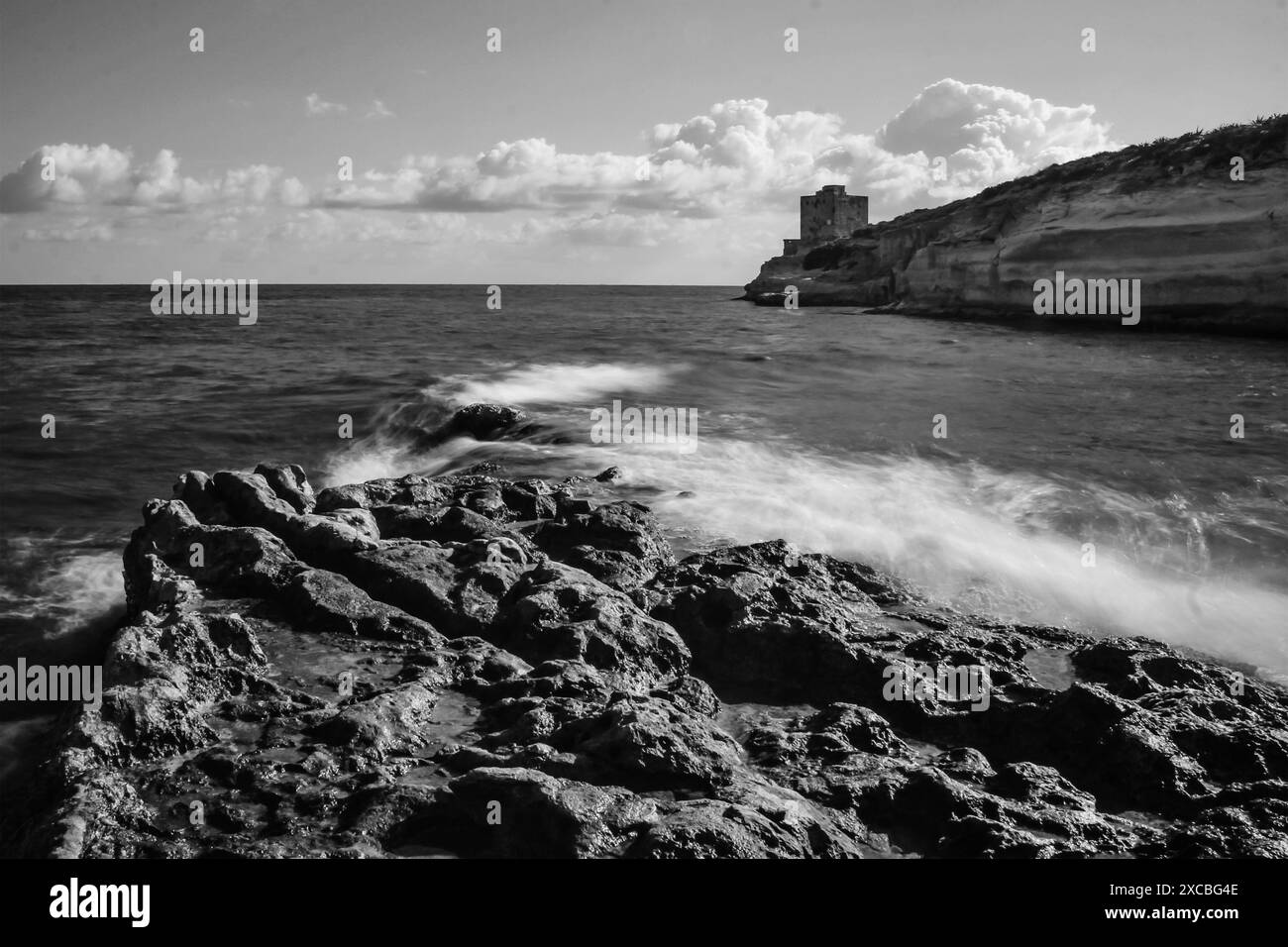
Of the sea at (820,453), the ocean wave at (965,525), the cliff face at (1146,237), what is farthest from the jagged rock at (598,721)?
the cliff face at (1146,237)

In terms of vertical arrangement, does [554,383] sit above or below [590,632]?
above

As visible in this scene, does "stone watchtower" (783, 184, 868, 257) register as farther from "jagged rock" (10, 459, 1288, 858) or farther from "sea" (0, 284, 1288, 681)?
"jagged rock" (10, 459, 1288, 858)

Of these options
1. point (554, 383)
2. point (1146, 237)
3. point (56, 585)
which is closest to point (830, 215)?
point (1146, 237)

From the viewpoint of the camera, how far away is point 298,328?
46.8 m

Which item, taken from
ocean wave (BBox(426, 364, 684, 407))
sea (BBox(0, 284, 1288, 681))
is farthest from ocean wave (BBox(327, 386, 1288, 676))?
ocean wave (BBox(426, 364, 684, 407))

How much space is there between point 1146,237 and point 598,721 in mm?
40812

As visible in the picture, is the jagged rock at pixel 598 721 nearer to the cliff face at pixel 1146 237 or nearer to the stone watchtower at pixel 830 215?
the cliff face at pixel 1146 237

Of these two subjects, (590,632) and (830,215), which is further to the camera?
(830,215)

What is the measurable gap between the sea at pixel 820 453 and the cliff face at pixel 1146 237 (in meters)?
3.19

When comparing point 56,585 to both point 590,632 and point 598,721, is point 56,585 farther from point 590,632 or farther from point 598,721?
point 598,721

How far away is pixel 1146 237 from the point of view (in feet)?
125

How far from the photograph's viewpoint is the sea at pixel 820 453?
31.7 ft

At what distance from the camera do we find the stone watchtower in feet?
308

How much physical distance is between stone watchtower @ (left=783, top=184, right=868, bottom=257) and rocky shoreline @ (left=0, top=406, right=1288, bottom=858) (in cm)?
9009
